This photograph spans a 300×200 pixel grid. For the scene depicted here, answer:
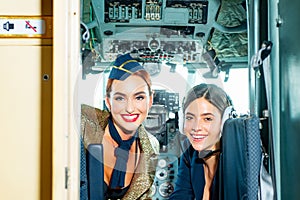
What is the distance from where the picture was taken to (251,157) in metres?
1.75

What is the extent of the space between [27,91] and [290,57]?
3.78 ft

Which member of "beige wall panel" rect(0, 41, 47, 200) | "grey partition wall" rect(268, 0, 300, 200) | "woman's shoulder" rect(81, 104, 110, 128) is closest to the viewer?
"beige wall panel" rect(0, 41, 47, 200)

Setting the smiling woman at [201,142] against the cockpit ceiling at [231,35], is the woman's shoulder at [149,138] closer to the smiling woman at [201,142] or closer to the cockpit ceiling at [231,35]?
the smiling woman at [201,142]

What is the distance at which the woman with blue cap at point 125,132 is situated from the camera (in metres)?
1.98

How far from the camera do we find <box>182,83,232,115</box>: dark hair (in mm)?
2002

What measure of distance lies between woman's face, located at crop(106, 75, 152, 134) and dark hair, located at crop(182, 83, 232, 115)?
206 millimetres

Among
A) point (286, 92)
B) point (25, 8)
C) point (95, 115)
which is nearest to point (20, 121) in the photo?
point (25, 8)

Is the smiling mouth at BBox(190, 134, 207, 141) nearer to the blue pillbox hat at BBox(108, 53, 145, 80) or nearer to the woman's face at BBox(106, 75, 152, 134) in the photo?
the woman's face at BBox(106, 75, 152, 134)

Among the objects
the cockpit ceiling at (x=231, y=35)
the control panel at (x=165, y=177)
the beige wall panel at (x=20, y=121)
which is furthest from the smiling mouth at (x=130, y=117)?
the beige wall panel at (x=20, y=121)

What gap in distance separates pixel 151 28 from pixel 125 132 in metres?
0.57

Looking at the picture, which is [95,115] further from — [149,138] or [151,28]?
[151,28]

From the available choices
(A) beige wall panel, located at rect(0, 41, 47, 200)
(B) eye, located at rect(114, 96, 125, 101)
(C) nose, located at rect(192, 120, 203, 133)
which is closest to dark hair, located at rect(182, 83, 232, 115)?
(C) nose, located at rect(192, 120, 203, 133)

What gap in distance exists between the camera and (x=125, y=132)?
6.57ft

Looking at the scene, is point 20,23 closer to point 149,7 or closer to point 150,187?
point 149,7
